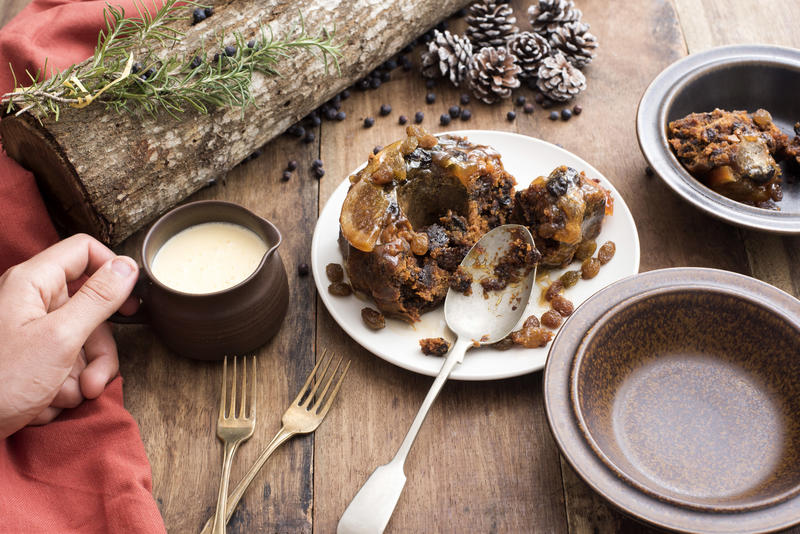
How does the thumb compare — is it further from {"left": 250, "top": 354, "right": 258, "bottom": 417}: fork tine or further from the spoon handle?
the spoon handle

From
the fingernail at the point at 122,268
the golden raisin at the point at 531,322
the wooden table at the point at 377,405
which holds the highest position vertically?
the fingernail at the point at 122,268

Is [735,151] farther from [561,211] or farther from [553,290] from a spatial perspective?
[553,290]

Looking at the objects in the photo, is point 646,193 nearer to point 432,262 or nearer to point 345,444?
point 432,262

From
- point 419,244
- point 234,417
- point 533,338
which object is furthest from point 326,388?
point 533,338

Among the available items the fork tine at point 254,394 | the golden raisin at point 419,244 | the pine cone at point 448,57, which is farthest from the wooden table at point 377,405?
the golden raisin at point 419,244

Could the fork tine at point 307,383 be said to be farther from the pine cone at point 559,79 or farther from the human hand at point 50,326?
the pine cone at point 559,79

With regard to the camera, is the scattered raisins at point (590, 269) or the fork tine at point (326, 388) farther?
the scattered raisins at point (590, 269)
